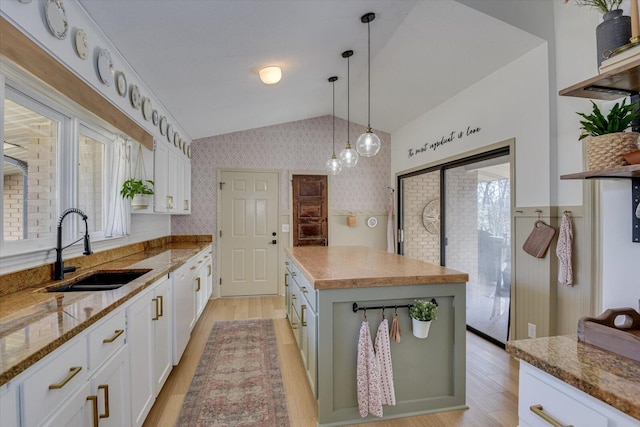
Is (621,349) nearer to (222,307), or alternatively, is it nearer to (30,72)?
(30,72)

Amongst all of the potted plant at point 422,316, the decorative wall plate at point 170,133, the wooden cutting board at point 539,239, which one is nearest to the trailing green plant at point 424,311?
the potted plant at point 422,316

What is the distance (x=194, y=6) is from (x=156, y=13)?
25cm

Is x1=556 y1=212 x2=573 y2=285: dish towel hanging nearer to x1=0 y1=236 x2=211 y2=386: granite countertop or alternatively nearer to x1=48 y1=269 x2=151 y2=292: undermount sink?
x1=0 y1=236 x2=211 y2=386: granite countertop

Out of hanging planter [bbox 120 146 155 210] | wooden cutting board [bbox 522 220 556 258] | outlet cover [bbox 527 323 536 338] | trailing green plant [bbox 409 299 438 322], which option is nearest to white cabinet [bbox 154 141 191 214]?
hanging planter [bbox 120 146 155 210]

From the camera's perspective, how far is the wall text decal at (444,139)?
357cm

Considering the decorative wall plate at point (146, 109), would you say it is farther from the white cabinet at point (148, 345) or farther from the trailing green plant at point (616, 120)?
the trailing green plant at point (616, 120)

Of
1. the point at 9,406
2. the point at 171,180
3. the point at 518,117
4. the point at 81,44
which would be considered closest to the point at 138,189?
the point at 171,180

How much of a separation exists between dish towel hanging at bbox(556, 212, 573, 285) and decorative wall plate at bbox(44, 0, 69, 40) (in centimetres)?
353

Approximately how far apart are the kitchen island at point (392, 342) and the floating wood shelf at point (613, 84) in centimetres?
121

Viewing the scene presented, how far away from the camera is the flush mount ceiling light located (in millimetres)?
3131

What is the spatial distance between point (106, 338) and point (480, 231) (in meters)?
3.62

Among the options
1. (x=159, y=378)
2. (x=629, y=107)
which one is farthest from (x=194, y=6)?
(x=159, y=378)

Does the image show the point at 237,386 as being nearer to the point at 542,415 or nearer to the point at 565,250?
the point at 542,415

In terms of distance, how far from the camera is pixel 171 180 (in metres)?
3.82
